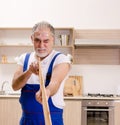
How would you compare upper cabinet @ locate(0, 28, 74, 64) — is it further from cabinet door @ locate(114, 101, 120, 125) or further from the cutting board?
cabinet door @ locate(114, 101, 120, 125)

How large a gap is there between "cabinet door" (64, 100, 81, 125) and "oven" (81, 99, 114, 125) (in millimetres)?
69

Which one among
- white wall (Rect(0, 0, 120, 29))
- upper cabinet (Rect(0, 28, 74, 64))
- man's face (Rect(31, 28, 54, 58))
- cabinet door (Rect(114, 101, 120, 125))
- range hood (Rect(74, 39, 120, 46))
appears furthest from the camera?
white wall (Rect(0, 0, 120, 29))

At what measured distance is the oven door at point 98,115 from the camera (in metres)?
3.88

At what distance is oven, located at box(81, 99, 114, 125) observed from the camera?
3873 millimetres

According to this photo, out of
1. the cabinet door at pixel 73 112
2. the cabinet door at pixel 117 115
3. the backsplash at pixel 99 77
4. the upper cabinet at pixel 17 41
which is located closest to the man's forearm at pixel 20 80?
the cabinet door at pixel 73 112

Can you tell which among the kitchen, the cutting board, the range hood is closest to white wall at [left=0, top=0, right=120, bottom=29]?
the kitchen

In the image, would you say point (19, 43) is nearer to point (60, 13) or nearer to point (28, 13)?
point (28, 13)

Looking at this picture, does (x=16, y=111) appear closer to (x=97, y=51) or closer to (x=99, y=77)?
(x=99, y=77)

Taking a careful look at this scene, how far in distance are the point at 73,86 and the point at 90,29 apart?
3.12 ft

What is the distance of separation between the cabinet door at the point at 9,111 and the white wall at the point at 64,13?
129 cm

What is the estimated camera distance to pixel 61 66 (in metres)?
1.28

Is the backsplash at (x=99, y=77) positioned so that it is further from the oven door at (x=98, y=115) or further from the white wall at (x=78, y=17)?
the oven door at (x=98, y=115)

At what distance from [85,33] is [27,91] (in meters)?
3.23

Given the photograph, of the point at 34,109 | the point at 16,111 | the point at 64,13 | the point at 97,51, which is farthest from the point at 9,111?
the point at 34,109
